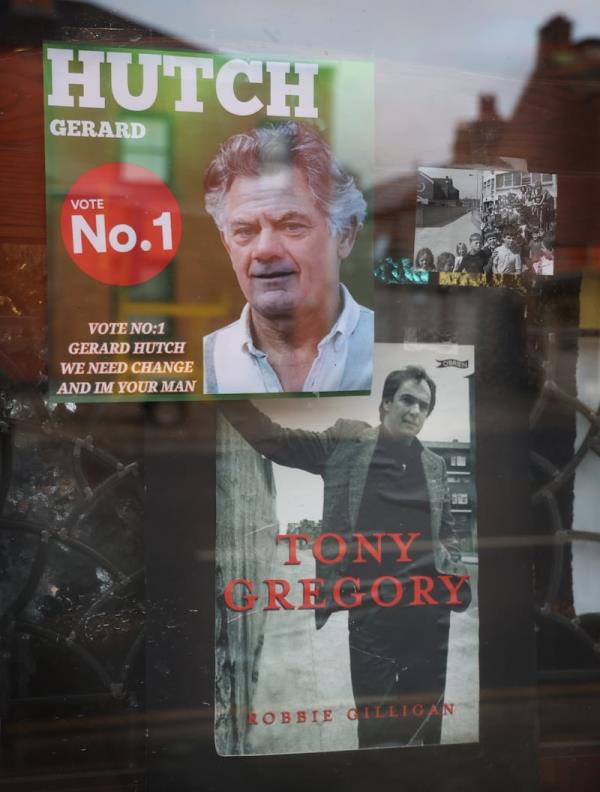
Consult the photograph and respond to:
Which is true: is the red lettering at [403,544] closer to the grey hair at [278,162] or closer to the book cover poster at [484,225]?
the book cover poster at [484,225]

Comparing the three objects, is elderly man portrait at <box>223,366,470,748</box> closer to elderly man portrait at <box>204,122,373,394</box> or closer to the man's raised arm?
the man's raised arm

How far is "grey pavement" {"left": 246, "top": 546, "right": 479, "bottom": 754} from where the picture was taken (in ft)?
8.82

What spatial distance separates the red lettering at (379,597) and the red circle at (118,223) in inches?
46.0

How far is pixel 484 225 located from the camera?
276cm

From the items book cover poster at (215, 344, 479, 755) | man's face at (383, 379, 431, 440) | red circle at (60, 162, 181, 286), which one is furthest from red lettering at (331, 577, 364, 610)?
red circle at (60, 162, 181, 286)

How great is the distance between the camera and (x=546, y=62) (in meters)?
2.82

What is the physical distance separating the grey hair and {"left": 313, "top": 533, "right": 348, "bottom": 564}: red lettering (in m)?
0.94

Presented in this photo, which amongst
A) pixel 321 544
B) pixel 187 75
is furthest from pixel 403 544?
pixel 187 75

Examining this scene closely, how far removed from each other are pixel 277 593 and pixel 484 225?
4.34 feet

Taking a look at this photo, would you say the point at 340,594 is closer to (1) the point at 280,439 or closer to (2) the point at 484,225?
(1) the point at 280,439

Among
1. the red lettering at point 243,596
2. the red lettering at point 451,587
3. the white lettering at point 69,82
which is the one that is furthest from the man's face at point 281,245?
the red lettering at point 451,587

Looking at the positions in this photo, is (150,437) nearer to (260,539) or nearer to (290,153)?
(260,539)

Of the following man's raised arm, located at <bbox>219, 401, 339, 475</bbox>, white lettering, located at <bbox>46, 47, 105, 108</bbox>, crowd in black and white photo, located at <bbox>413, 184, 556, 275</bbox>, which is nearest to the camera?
white lettering, located at <bbox>46, 47, 105, 108</bbox>

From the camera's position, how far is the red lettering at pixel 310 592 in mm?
2699
